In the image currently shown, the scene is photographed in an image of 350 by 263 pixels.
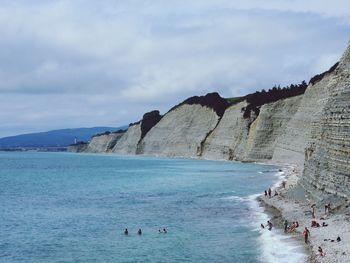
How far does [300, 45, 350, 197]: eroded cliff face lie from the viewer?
3716 cm

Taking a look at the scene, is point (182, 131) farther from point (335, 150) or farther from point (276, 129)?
point (335, 150)

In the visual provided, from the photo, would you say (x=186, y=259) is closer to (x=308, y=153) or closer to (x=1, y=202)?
(x=308, y=153)

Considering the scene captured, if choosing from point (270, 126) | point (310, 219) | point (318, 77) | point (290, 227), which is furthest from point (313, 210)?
point (270, 126)

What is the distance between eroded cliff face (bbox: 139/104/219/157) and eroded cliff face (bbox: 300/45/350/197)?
107972 mm

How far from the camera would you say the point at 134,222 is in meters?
41.5

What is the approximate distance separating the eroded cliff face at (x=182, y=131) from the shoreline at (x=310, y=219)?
10588 centimetres

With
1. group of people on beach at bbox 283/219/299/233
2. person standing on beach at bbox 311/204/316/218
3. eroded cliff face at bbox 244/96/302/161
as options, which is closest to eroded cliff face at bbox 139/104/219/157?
eroded cliff face at bbox 244/96/302/161

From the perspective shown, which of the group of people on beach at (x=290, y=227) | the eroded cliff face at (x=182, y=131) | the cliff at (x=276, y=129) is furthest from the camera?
the eroded cliff face at (x=182, y=131)

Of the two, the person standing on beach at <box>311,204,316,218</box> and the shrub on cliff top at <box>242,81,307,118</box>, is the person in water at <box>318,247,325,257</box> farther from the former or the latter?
the shrub on cliff top at <box>242,81,307,118</box>

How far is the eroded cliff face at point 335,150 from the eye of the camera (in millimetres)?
37156

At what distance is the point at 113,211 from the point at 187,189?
18.3 meters

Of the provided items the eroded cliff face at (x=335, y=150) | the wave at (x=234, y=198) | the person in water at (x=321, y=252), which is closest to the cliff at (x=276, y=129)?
the eroded cliff face at (x=335, y=150)

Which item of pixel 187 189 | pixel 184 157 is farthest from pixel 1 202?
pixel 184 157

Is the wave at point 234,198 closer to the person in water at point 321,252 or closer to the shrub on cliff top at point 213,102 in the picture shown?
the person in water at point 321,252
